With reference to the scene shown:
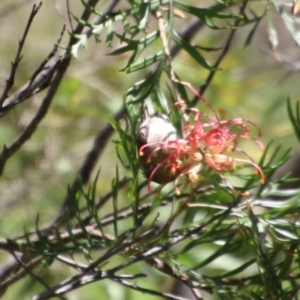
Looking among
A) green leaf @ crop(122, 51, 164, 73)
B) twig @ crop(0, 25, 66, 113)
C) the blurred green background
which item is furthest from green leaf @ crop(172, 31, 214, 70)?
the blurred green background

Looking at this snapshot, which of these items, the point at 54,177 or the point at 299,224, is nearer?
the point at 299,224

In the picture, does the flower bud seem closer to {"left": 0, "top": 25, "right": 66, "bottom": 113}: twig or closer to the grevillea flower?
the grevillea flower

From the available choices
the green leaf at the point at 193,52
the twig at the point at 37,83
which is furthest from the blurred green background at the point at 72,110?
the green leaf at the point at 193,52

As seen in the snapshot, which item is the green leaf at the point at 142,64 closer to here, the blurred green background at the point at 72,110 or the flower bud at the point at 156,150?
the flower bud at the point at 156,150

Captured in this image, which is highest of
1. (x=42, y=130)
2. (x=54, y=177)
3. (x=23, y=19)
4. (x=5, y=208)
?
(x=23, y=19)

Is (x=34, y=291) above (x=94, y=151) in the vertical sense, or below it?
below

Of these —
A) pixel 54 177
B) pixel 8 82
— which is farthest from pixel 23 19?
pixel 8 82

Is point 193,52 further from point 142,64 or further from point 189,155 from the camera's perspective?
point 189,155

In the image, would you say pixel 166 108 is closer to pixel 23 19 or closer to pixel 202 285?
pixel 202 285
